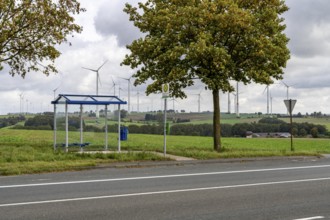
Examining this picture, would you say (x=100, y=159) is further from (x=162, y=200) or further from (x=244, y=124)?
(x=244, y=124)

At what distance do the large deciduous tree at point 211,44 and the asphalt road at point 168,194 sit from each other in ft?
20.2

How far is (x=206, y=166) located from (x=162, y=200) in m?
7.49

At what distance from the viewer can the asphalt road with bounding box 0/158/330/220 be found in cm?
791

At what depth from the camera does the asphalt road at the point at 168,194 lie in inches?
311

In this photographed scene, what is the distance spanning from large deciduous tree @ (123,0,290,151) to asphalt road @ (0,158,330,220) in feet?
20.2

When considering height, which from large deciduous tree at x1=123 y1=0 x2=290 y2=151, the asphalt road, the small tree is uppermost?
large deciduous tree at x1=123 y1=0 x2=290 y2=151

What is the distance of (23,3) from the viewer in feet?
60.6

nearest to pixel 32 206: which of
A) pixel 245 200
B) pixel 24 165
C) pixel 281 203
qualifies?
pixel 245 200

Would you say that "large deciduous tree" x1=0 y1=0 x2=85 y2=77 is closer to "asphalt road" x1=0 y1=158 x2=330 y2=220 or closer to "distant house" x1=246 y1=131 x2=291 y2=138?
"asphalt road" x1=0 y1=158 x2=330 y2=220

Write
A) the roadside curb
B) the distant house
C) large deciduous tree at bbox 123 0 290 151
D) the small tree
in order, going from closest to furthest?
the roadside curb
large deciduous tree at bbox 123 0 290 151
the distant house
the small tree

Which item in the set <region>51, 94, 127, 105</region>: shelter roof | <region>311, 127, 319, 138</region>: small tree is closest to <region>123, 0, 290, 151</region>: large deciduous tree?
<region>51, 94, 127, 105</region>: shelter roof

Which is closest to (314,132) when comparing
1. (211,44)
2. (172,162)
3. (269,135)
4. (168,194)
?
(269,135)

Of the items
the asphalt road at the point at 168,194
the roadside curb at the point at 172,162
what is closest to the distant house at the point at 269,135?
the roadside curb at the point at 172,162

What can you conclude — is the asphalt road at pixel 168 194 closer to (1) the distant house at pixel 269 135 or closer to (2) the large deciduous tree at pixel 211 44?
(2) the large deciduous tree at pixel 211 44
